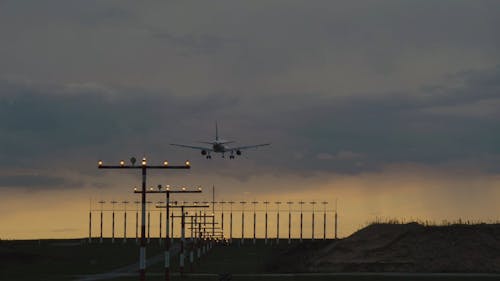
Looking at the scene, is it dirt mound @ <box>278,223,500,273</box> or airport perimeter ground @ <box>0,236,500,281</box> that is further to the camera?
dirt mound @ <box>278,223,500,273</box>

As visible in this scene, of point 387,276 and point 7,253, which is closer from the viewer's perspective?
point 387,276

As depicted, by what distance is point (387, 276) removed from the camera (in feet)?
345

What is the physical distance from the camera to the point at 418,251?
422 feet

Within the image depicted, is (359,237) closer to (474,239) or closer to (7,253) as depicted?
(474,239)

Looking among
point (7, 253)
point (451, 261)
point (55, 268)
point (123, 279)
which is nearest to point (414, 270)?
point (451, 261)

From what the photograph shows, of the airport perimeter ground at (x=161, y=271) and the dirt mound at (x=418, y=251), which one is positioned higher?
the dirt mound at (x=418, y=251)

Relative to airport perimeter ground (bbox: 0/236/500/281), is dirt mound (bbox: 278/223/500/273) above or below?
above

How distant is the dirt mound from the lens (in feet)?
403

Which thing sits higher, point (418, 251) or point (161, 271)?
point (418, 251)

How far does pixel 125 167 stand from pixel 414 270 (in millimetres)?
62803

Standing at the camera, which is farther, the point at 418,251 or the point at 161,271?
the point at 161,271

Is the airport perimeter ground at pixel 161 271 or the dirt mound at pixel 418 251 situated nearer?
the airport perimeter ground at pixel 161 271

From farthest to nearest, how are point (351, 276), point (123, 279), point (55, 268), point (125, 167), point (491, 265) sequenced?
point (55, 268) → point (491, 265) → point (123, 279) → point (351, 276) → point (125, 167)

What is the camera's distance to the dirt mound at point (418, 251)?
12294cm
